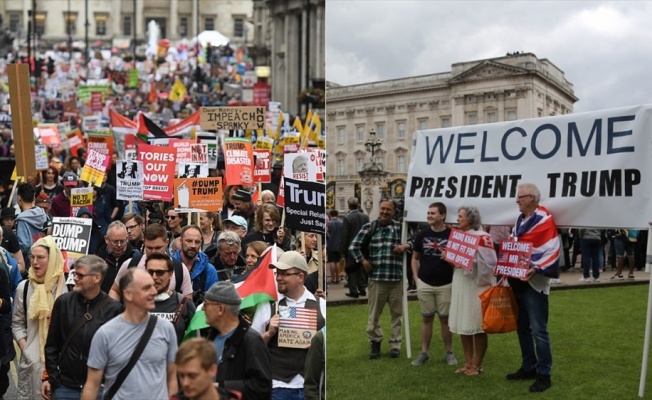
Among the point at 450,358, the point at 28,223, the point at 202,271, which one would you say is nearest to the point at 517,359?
the point at 450,358

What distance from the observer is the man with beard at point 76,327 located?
5.65 m

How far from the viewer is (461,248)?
7.63 meters

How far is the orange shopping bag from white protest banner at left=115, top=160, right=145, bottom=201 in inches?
224

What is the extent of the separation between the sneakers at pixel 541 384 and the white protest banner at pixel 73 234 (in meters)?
3.91

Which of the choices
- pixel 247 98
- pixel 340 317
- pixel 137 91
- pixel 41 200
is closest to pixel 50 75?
pixel 137 91

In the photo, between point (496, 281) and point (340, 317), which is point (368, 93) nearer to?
point (496, 281)

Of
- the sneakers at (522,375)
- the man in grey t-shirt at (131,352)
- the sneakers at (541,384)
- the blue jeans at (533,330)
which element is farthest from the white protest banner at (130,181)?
the man in grey t-shirt at (131,352)

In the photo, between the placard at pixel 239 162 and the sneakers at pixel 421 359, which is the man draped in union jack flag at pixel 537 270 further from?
the placard at pixel 239 162

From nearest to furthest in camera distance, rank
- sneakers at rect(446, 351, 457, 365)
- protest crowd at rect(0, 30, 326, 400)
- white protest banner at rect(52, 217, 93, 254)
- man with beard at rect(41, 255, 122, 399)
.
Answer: protest crowd at rect(0, 30, 326, 400), man with beard at rect(41, 255, 122, 399), sneakers at rect(446, 351, 457, 365), white protest banner at rect(52, 217, 93, 254)

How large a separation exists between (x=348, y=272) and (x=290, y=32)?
52367 mm

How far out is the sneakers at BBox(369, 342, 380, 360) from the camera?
311 inches

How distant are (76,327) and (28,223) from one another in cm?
486

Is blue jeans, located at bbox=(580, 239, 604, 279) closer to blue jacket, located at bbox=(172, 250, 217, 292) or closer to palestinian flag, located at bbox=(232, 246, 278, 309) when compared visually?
palestinian flag, located at bbox=(232, 246, 278, 309)

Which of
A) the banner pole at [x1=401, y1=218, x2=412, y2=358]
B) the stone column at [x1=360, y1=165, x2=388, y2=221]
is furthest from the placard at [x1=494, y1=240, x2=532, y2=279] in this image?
the banner pole at [x1=401, y1=218, x2=412, y2=358]
